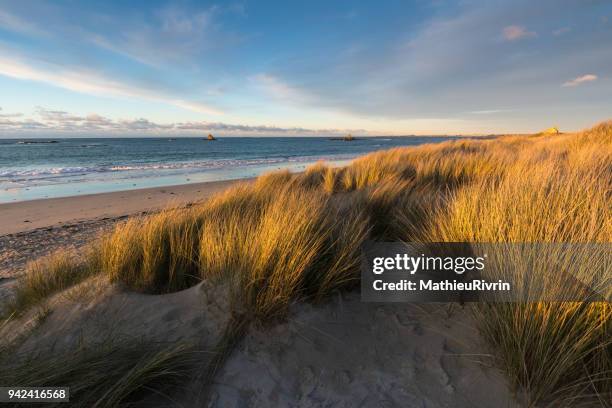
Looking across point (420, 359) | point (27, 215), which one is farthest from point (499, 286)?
point (27, 215)

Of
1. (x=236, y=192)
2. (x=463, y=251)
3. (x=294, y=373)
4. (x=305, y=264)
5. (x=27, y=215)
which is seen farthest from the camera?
(x=27, y=215)

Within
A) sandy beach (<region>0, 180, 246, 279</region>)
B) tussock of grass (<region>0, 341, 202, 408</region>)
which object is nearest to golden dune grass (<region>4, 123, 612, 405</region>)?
tussock of grass (<region>0, 341, 202, 408</region>)

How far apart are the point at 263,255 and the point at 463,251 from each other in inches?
66.8

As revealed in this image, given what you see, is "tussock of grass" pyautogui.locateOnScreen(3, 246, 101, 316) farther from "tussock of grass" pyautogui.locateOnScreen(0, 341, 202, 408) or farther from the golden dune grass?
"tussock of grass" pyautogui.locateOnScreen(0, 341, 202, 408)

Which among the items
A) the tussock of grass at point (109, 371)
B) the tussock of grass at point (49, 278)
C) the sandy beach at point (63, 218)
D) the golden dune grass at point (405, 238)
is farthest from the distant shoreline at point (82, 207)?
the tussock of grass at point (109, 371)

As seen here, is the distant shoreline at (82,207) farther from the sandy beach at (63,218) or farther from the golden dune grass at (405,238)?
the golden dune grass at (405,238)

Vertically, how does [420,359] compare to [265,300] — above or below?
below

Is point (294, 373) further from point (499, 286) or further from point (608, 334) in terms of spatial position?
point (608, 334)

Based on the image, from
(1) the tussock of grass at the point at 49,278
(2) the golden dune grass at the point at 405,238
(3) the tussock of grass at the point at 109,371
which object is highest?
(2) the golden dune grass at the point at 405,238

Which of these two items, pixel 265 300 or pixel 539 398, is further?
pixel 265 300

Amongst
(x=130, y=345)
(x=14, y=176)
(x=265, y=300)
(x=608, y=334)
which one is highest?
(x=608, y=334)

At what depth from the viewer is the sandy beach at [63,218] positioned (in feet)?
19.4

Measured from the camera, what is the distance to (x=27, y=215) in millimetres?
8727

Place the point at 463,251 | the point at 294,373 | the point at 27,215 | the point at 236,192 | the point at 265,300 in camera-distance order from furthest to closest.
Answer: the point at 27,215, the point at 236,192, the point at 463,251, the point at 265,300, the point at 294,373
